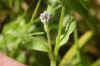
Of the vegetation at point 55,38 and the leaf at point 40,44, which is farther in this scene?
the vegetation at point 55,38

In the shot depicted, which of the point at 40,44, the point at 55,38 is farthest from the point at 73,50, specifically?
the point at 40,44

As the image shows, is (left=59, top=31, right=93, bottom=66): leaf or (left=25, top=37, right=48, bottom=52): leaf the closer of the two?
(left=25, top=37, right=48, bottom=52): leaf

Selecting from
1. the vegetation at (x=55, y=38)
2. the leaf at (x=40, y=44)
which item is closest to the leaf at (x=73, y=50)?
the vegetation at (x=55, y=38)

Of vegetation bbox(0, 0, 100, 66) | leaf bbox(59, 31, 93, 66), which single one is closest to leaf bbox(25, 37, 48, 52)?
vegetation bbox(0, 0, 100, 66)

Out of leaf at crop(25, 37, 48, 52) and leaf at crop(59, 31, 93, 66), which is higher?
leaf at crop(25, 37, 48, 52)

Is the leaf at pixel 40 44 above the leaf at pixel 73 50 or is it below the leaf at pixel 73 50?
above

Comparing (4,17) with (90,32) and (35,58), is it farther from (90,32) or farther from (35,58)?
A: (90,32)

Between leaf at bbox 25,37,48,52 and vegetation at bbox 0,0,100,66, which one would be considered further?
vegetation at bbox 0,0,100,66

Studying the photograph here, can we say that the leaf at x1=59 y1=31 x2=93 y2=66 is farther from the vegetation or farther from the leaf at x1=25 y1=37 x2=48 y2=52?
the leaf at x1=25 y1=37 x2=48 y2=52

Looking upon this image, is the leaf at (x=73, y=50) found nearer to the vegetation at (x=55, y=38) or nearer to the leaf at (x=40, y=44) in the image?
the vegetation at (x=55, y=38)

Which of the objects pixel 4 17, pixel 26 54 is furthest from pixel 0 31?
pixel 26 54

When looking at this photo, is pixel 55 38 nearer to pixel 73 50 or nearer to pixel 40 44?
pixel 73 50
